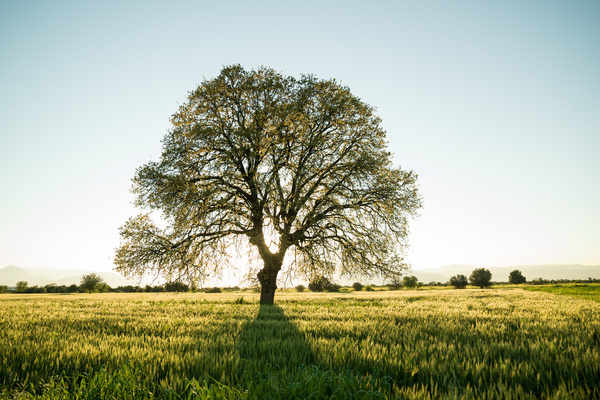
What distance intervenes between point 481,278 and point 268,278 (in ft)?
242

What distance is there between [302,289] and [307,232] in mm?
61984

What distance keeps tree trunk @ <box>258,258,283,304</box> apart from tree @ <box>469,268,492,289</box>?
241 feet

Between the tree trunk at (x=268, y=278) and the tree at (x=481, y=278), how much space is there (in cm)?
7336

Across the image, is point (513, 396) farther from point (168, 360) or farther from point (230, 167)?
point (230, 167)

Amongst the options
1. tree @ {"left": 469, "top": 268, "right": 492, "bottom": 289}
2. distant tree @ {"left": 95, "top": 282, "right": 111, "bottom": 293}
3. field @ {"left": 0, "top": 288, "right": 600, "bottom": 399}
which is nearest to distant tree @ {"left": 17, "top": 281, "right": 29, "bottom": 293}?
distant tree @ {"left": 95, "top": 282, "right": 111, "bottom": 293}

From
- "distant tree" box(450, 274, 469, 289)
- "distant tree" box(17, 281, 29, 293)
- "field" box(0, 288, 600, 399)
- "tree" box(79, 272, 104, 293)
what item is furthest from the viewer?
"distant tree" box(450, 274, 469, 289)

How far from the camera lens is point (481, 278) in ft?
247

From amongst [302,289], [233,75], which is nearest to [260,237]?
[233,75]

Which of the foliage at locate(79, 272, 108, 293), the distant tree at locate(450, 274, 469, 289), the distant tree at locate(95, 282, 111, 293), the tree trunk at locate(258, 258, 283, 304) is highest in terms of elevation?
the tree trunk at locate(258, 258, 283, 304)

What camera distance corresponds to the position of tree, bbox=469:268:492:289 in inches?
2953

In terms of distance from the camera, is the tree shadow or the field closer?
the field

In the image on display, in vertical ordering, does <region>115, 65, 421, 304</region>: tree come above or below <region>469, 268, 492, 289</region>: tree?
above

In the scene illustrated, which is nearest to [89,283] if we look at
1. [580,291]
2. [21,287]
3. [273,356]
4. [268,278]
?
[21,287]

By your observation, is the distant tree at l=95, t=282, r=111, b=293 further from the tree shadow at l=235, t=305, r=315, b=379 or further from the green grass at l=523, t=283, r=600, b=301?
the green grass at l=523, t=283, r=600, b=301
